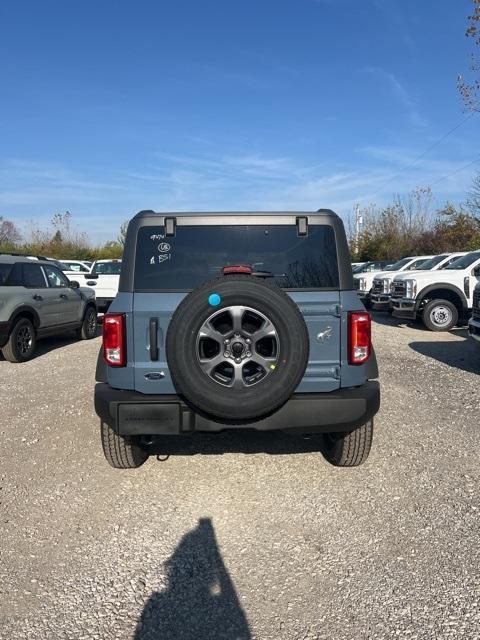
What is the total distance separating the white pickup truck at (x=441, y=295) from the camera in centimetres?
1215

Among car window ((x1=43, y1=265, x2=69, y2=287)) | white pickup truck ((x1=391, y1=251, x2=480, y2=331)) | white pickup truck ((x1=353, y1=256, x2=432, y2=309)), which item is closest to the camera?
car window ((x1=43, y1=265, x2=69, y2=287))

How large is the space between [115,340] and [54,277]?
7543 mm

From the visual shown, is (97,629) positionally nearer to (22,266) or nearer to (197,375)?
(197,375)

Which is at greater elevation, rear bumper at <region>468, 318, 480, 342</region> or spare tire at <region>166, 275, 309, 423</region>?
spare tire at <region>166, 275, 309, 423</region>

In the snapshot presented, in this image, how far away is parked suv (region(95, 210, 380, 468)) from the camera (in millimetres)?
3154

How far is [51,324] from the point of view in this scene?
32.5 feet

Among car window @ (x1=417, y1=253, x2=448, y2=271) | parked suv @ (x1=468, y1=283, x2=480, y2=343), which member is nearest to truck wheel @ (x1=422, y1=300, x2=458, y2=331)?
car window @ (x1=417, y1=253, x2=448, y2=271)

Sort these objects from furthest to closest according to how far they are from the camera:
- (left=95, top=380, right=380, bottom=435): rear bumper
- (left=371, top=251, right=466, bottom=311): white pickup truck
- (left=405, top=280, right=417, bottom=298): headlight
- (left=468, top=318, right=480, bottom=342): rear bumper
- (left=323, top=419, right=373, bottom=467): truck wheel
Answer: (left=371, top=251, right=466, bottom=311): white pickup truck, (left=405, top=280, right=417, bottom=298): headlight, (left=468, top=318, right=480, bottom=342): rear bumper, (left=323, top=419, right=373, bottom=467): truck wheel, (left=95, top=380, right=380, bottom=435): rear bumper

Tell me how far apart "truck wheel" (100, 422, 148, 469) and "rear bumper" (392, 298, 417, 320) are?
9.76 m

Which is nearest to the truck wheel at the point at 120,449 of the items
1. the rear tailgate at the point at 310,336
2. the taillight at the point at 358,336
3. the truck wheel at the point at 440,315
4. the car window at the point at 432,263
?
the rear tailgate at the point at 310,336

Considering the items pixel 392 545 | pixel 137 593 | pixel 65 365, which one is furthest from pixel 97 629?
pixel 65 365

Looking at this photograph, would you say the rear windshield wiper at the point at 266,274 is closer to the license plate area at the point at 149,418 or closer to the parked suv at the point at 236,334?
the parked suv at the point at 236,334

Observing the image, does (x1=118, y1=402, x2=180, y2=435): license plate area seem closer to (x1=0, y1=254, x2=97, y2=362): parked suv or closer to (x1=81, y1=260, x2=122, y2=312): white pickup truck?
(x1=0, y1=254, x2=97, y2=362): parked suv

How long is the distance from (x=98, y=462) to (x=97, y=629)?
212 cm
